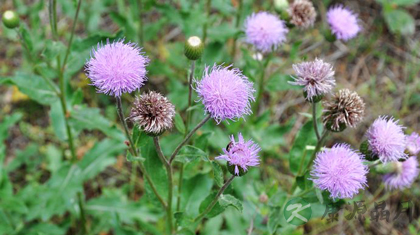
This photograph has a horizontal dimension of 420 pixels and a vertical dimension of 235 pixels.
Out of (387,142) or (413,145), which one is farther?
(413,145)

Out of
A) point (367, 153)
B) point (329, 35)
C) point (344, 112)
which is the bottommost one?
point (367, 153)

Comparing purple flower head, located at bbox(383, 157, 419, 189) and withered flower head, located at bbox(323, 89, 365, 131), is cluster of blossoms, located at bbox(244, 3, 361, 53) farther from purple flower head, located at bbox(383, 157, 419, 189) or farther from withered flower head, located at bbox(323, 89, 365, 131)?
purple flower head, located at bbox(383, 157, 419, 189)

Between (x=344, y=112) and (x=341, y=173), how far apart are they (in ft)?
1.52

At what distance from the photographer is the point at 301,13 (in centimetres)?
382

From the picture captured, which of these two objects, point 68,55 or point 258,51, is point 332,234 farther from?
point 68,55

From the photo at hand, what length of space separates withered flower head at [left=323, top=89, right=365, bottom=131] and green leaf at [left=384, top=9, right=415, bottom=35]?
3.37 metres

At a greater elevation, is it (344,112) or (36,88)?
(36,88)

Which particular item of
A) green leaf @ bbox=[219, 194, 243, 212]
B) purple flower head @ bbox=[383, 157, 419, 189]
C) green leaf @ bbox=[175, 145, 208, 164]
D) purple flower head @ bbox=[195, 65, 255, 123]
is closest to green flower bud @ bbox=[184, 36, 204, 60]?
purple flower head @ bbox=[195, 65, 255, 123]

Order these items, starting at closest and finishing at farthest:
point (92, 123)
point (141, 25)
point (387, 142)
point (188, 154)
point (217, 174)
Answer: point (217, 174) < point (188, 154) < point (387, 142) < point (92, 123) < point (141, 25)

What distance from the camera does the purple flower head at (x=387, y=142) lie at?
286 cm

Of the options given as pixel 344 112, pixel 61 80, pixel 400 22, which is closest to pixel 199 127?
pixel 344 112

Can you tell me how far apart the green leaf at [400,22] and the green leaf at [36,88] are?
446 centimetres

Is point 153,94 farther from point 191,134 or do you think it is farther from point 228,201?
point 228,201

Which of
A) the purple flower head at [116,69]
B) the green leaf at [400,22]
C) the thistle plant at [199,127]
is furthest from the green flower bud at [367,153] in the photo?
the green leaf at [400,22]
